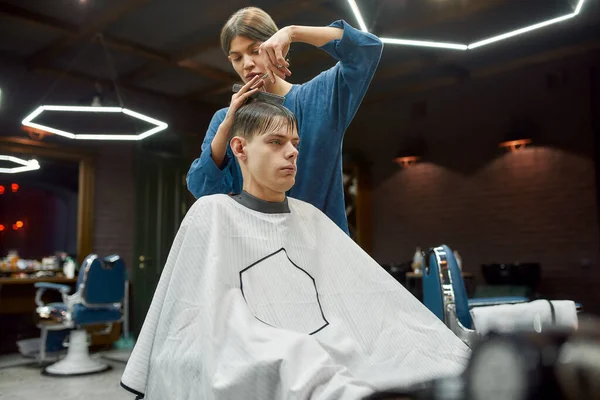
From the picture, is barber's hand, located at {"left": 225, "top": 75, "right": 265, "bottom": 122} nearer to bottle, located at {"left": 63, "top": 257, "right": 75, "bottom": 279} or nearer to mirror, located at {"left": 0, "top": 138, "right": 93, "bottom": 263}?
bottle, located at {"left": 63, "top": 257, "right": 75, "bottom": 279}

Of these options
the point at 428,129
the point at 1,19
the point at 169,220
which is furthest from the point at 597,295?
the point at 1,19

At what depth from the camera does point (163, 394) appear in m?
0.89

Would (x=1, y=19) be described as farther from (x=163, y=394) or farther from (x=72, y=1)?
(x=163, y=394)

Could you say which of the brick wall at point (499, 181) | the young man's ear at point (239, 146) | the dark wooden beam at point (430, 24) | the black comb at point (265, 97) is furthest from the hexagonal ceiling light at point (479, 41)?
the young man's ear at point (239, 146)

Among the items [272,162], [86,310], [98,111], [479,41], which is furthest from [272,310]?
[98,111]

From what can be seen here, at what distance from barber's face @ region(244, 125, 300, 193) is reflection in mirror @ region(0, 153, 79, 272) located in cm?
766

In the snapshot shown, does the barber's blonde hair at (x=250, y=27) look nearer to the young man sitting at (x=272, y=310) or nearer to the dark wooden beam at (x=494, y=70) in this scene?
the young man sitting at (x=272, y=310)

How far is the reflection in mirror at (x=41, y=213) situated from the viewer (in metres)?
8.59

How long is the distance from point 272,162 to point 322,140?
9.5 inches

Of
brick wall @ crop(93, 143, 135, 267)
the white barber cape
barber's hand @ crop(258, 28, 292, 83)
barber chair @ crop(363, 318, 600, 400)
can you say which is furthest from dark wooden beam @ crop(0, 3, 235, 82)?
barber chair @ crop(363, 318, 600, 400)

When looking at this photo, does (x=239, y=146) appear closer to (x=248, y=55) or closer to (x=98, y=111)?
(x=248, y=55)

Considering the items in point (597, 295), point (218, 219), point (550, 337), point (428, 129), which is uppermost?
point (428, 129)

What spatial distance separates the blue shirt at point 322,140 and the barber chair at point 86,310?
12.4ft

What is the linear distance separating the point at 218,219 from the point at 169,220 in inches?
242
